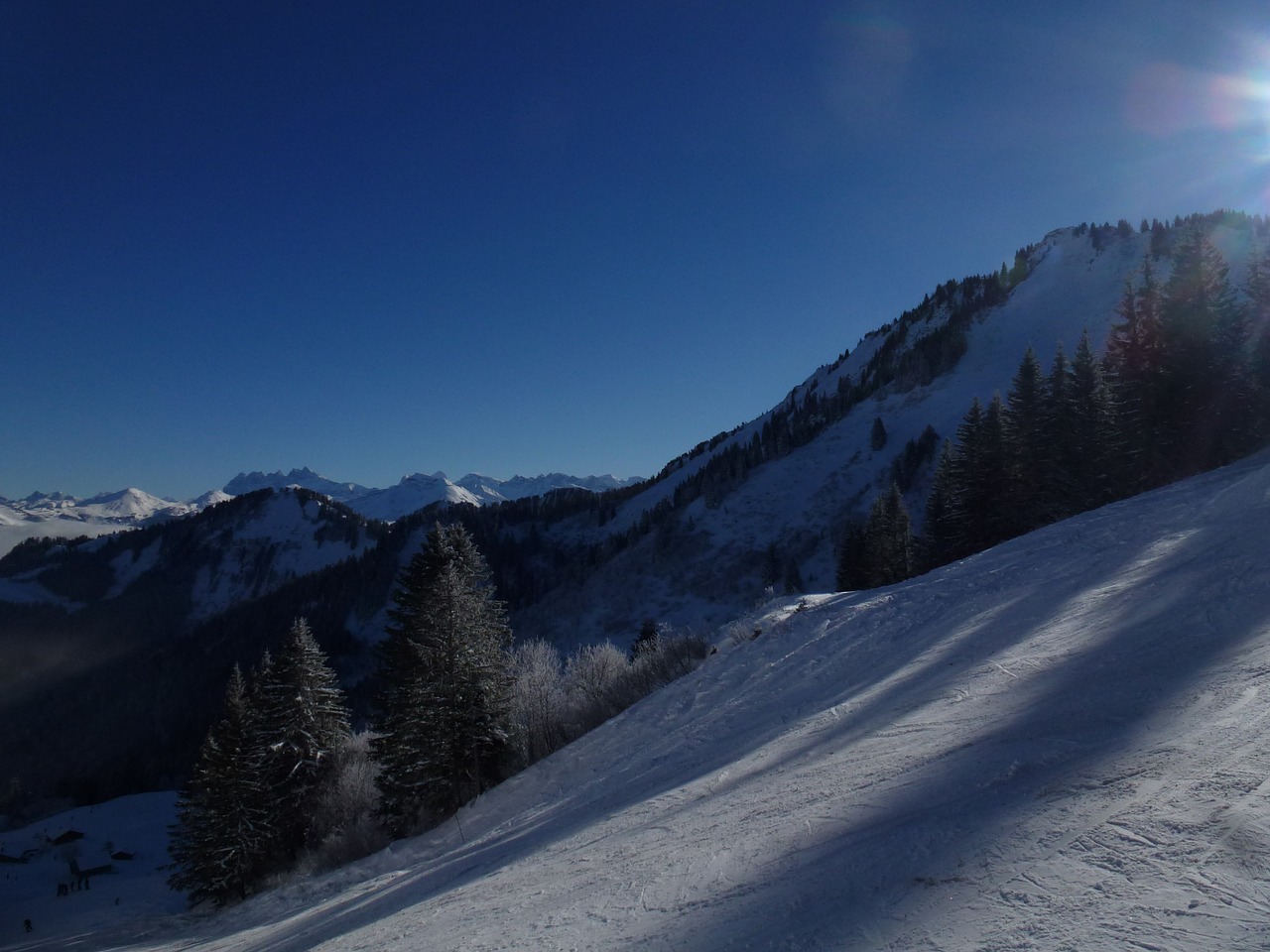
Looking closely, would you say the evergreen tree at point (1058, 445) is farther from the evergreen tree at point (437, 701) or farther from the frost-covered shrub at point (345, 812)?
the frost-covered shrub at point (345, 812)

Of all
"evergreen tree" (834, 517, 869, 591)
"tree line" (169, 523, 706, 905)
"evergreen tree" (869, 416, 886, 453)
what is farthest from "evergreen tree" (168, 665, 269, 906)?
"evergreen tree" (869, 416, 886, 453)

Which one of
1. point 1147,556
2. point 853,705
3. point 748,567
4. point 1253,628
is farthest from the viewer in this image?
point 748,567

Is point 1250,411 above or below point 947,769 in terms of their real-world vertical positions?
above

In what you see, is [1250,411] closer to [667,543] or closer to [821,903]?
[821,903]

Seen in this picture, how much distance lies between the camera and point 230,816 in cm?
2569

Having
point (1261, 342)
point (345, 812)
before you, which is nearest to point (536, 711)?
point (345, 812)

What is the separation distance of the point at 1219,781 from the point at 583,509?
154 metres

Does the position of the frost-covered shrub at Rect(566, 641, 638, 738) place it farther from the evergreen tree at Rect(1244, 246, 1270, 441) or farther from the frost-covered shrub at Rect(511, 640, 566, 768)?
the evergreen tree at Rect(1244, 246, 1270, 441)

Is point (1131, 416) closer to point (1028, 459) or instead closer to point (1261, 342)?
point (1028, 459)

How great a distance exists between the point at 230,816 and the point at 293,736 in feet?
12.8

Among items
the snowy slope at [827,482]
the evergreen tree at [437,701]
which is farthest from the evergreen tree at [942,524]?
the snowy slope at [827,482]

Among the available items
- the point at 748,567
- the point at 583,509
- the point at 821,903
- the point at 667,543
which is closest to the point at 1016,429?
the point at 821,903

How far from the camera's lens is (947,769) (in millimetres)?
5625

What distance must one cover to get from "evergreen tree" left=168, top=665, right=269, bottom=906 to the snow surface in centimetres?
1380
